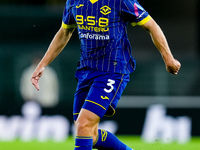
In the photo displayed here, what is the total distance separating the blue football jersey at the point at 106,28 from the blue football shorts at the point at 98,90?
0.24 feet

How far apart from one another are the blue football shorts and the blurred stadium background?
17.1 feet

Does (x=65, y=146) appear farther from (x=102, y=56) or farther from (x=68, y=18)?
(x=102, y=56)

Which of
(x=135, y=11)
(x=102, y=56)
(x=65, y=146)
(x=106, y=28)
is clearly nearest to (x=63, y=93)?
(x=65, y=146)

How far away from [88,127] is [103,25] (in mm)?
1047

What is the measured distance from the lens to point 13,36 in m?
13.7

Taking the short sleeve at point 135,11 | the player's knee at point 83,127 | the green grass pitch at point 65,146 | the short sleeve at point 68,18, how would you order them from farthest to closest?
the green grass pitch at point 65,146 < the short sleeve at point 68,18 < the short sleeve at point 135,11 < the player's knee at point 83,127

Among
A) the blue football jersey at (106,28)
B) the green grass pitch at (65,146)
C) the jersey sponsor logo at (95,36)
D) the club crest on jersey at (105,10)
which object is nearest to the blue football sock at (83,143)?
the blue football jersey at (106,28)

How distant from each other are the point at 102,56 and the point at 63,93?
6.62m

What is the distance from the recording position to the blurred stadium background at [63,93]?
12172 millimetres

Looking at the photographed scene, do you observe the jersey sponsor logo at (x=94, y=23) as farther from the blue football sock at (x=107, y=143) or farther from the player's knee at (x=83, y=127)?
the blue football sock at (x=107, y=143)

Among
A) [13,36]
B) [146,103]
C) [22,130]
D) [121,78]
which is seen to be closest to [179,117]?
[146,103]

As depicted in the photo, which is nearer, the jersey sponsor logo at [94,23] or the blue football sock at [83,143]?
the blue football sock at [83,143]

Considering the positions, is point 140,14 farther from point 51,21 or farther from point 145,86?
A: point 51,21

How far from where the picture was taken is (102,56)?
6.31 meters
